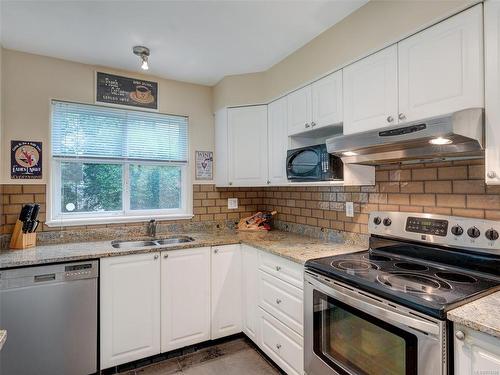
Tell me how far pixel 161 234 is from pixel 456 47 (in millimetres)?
2595

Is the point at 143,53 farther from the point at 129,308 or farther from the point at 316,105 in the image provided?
the point at 129,308

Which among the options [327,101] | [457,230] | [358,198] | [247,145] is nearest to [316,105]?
[327,101]

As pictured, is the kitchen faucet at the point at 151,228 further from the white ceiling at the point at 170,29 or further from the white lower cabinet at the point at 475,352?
the white lower cabinet at the point at 475,352

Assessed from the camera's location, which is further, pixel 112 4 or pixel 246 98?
pixel 246 98

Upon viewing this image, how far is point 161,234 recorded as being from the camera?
9.23 feet

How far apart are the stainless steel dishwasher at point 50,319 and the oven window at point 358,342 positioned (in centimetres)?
154

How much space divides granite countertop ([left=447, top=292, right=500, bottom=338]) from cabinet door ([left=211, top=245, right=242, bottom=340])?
1.72m

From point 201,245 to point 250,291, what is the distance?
1.87ft

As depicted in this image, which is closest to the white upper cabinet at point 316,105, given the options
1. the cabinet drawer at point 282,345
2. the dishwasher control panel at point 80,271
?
the cabinet drawer at point 282,345

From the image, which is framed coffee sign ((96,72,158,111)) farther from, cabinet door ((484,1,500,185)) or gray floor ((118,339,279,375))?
cabinet door ((484,1,500,185))

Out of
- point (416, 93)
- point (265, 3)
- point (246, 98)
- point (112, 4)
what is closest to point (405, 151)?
point (416, 93)

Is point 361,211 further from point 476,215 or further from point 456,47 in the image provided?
point 456,47

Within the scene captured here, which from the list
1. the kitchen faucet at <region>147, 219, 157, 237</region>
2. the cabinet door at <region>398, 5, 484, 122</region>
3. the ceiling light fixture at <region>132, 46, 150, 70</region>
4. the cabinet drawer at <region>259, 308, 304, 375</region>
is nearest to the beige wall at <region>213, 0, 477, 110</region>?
the cabinet door at <region>398, 5, 484, 122</region>

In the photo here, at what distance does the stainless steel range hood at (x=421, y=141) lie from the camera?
1231 mm
